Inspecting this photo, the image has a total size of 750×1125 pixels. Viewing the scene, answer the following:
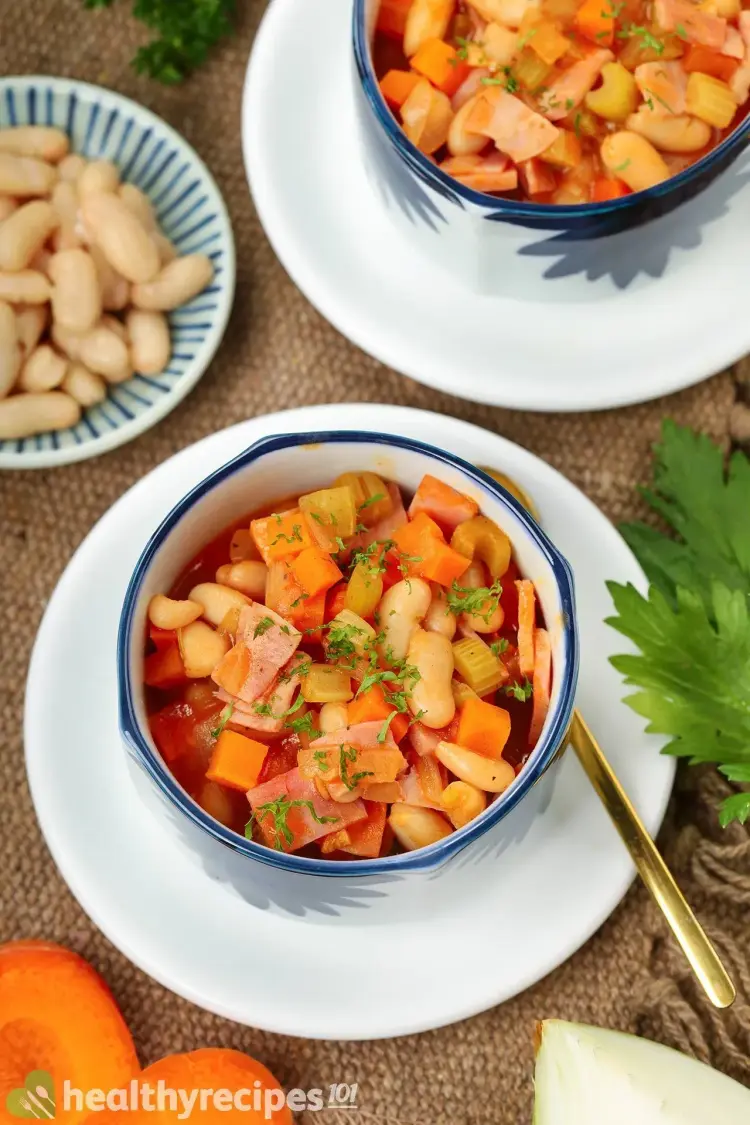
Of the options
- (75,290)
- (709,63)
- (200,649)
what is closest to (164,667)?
(200,649)

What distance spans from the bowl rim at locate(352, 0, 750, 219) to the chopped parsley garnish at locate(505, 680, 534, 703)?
50cm

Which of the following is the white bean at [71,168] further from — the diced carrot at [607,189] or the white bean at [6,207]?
the diced carrot at [607,189]

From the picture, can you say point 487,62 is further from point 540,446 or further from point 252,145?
point 540,446

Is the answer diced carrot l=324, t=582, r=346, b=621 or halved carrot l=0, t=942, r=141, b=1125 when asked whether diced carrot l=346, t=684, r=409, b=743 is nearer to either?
diced carrot l=324, t=582, r=346, b=621

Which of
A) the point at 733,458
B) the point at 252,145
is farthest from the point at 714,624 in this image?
the point at 252,145

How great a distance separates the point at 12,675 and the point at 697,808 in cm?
95

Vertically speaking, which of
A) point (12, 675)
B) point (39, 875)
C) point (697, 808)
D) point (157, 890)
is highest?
point (697, 808)

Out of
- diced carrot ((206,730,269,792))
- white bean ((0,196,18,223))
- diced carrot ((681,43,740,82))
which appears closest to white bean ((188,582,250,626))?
diced carrot ((206,730,269,792))

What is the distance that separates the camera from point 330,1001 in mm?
1354

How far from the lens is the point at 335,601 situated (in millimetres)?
1296

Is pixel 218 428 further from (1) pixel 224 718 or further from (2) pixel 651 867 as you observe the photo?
(2) pixel 651 867

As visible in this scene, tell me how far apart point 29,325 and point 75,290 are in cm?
9

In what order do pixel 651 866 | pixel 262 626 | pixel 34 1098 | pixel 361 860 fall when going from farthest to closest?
pixel 34 1098, pixel 651 866, pixel 262 626, pixel 361 860

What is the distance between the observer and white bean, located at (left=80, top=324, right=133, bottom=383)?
1643 millimetres
